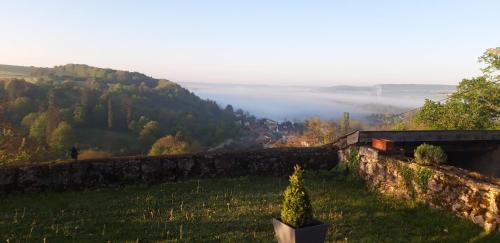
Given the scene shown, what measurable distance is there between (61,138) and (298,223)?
4444 inches

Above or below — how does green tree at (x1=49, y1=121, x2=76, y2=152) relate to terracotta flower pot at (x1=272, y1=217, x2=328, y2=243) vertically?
below

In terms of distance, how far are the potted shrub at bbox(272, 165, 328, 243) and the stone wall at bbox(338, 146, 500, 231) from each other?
568 centimetres

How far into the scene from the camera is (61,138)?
106500mm

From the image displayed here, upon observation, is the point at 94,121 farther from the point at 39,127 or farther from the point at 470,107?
the point at 470,107

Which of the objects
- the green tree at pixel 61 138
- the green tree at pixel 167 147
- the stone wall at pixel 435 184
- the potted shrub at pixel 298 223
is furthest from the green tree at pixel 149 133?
the potted shrub at pixel 298 223

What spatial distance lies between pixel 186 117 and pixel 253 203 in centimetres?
15831

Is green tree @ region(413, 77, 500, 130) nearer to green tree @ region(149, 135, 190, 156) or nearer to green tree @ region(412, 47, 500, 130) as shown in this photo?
green tree @ region(412, 47, 500, 130)

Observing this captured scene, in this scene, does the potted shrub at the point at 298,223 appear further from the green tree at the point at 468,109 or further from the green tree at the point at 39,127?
the green tree at the point at 39,127

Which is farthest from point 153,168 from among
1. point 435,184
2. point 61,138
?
point 61,138

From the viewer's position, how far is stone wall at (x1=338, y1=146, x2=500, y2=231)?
1013 cm

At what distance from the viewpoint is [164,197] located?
1303 cm

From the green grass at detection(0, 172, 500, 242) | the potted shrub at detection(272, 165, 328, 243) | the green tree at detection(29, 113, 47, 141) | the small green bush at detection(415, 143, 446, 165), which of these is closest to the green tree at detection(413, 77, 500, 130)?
the small green bush at detection(415, 143, 446, 165)

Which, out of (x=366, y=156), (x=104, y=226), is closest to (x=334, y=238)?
(x=104, y=226)

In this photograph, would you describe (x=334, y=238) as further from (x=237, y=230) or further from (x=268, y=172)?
(x=268, y=172)
